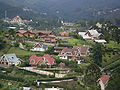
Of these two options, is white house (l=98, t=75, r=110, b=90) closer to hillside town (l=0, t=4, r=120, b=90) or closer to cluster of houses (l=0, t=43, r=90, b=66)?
hillside town (l=0, t=4, r=120, b=90)

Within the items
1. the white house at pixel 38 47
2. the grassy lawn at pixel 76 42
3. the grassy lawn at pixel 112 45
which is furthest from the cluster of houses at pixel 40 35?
the grassy lawn at pixel 112 45

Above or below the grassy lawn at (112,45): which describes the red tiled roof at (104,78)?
below

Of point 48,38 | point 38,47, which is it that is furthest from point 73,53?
point 48,38

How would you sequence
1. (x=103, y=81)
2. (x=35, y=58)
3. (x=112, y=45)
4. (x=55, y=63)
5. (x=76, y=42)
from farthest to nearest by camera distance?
(x=76, y=42), (x=112, y=45), (x=55, y=63), (x=35, y=58), (x=103, y=81)

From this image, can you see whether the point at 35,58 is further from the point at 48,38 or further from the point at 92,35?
the point at 92,35

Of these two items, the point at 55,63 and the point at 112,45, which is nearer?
the point at 55,63

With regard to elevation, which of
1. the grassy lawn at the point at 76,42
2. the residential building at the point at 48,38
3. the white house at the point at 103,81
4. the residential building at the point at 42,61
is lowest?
the white house at the point at 103,81

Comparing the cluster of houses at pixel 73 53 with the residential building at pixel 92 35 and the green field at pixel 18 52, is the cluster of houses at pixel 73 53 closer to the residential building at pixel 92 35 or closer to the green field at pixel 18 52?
the green field at pixel 18 52
